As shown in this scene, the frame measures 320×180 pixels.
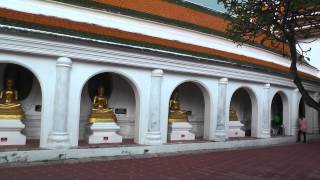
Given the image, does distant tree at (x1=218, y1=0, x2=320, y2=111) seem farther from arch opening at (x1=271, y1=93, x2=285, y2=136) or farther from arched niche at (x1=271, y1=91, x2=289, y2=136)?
arch opening at (x1=271, y1=93, x2=285, y2=136)

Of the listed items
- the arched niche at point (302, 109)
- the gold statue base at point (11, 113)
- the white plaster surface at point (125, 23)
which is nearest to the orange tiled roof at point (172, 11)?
the white plaster surface at point (125, 23)

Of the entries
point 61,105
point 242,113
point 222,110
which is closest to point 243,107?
point 242,113

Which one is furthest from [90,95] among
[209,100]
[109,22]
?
[209,100]

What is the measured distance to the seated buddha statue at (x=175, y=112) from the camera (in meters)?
13.0

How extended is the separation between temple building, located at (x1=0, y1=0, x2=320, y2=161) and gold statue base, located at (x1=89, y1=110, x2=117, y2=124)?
3cm

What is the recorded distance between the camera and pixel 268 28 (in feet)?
22.1

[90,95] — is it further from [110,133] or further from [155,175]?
[155,175]

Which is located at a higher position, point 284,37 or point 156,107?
point 284,37

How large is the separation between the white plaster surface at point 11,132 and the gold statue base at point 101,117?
2.01 meters

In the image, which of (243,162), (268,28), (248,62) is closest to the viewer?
(268,28)

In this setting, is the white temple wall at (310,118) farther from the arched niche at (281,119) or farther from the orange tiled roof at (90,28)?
the orange tiled roof at (90,28)

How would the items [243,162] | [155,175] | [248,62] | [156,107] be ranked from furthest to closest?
[248,62] < [156,107] < [243,162] < [155,175]

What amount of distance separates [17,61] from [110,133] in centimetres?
340

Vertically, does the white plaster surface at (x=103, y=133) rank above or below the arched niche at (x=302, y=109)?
below
